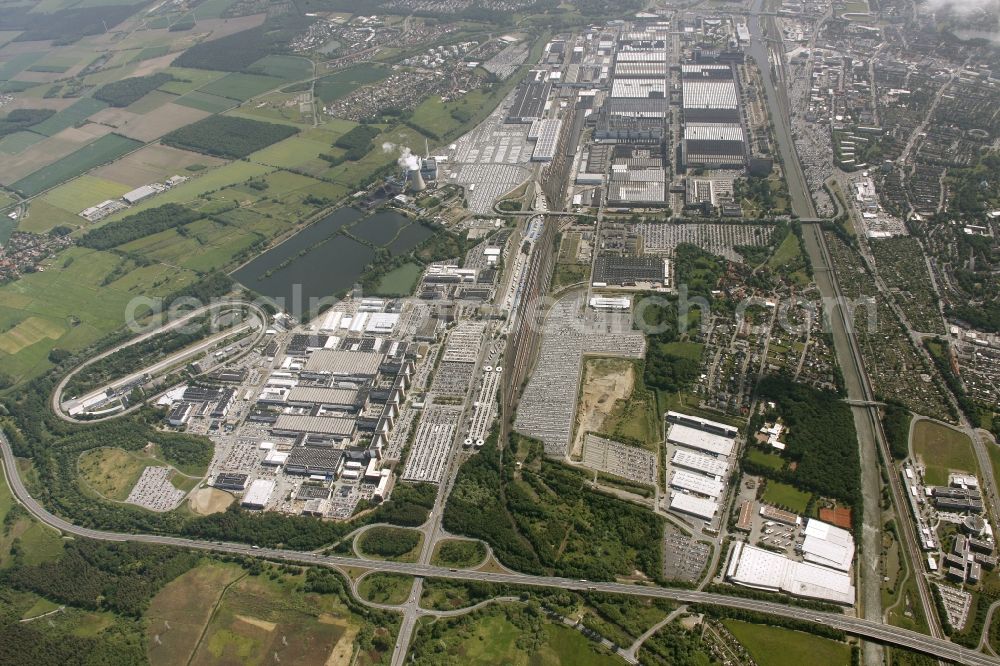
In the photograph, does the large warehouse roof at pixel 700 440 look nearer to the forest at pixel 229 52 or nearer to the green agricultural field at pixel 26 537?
the green agricultural field at pixel 26 537

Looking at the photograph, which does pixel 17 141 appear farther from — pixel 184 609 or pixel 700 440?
pixel 700 440

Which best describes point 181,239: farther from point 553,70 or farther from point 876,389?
point 876,389

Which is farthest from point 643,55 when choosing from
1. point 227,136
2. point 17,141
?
point 17,141

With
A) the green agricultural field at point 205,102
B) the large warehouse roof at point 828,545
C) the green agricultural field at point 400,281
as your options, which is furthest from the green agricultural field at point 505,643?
the green agricultural field at point 205,102

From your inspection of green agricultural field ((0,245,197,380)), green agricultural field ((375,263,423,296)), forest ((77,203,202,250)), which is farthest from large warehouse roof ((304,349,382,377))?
forest ((77,203,202,250))

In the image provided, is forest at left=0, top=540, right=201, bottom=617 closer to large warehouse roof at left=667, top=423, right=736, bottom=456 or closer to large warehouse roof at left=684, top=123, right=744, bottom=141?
large warehouse roof at left=667, top=423, right=736, bottom=456

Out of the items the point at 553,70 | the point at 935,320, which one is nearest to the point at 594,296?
the point at 935,320
